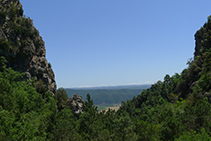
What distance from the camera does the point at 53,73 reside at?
338 ft

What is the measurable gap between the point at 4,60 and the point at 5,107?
43.6 meters

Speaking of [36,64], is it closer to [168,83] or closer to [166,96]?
[166,96]

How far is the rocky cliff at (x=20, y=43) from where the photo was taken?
75.1 m

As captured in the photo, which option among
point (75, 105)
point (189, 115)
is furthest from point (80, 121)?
point (75, 105)

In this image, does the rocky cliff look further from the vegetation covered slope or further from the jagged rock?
the vegetation covered slope

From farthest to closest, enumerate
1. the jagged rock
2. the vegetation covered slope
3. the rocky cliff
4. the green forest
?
the jagged rock, the rocky cliff, the vegetation covered slope, the green forest

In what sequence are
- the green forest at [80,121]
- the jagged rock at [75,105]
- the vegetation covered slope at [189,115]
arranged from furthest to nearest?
the jagged rock at [75,105] < the vegetation covered slope at [189,115] < the green forest at [80,121]

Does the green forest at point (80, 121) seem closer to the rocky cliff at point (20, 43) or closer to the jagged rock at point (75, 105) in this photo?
the rocky cliff at point (20, 43)

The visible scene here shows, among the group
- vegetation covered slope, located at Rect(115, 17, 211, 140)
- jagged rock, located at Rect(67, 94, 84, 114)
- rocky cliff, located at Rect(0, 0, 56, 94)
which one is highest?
rocky cliff, located at Rect(0, 0, 56, 94)

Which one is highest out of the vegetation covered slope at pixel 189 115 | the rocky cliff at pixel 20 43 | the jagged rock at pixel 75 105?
the rocky cliff at pixel 20 43

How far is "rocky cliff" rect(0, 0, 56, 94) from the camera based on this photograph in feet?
247

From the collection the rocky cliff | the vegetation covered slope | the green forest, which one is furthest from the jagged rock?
the vegetation covered slope

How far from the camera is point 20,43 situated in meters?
79.6

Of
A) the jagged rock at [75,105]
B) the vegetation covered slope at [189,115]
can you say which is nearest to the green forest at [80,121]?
the vegetation covered slope at [189,115]
